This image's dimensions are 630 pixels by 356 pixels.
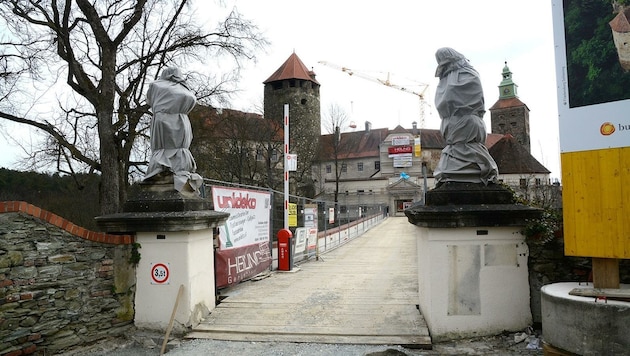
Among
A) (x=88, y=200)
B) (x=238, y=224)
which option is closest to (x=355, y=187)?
(x=88, y=200)

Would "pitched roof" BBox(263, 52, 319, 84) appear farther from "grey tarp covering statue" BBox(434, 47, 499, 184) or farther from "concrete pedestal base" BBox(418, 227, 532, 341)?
"concrete pedestal base" BBox(418, 227, 532, 341)

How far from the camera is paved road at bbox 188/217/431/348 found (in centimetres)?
576

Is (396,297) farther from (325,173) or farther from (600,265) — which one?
(325,173)

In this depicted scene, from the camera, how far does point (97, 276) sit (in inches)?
230

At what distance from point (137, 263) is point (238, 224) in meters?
2.72

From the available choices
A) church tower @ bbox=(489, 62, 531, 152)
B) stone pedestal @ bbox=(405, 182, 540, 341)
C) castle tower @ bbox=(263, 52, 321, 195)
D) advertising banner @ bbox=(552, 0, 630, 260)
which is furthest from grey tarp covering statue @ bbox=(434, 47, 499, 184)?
church tower @ bbox=(489, 62, 531, 152)

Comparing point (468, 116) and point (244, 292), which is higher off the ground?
point (468, 116)

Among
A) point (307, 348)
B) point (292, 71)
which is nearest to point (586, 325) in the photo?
point (307, 348)

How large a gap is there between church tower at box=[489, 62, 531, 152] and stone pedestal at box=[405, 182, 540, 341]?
262 feet

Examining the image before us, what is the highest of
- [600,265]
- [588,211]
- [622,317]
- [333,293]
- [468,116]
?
[468,116]

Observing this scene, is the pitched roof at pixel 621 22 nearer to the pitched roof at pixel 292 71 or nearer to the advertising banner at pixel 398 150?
the advertising banner at pixel 398 150

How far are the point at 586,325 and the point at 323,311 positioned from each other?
361 centimetres

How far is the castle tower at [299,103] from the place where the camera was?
59344mm

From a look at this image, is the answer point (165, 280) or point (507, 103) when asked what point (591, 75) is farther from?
point (507, 103)
